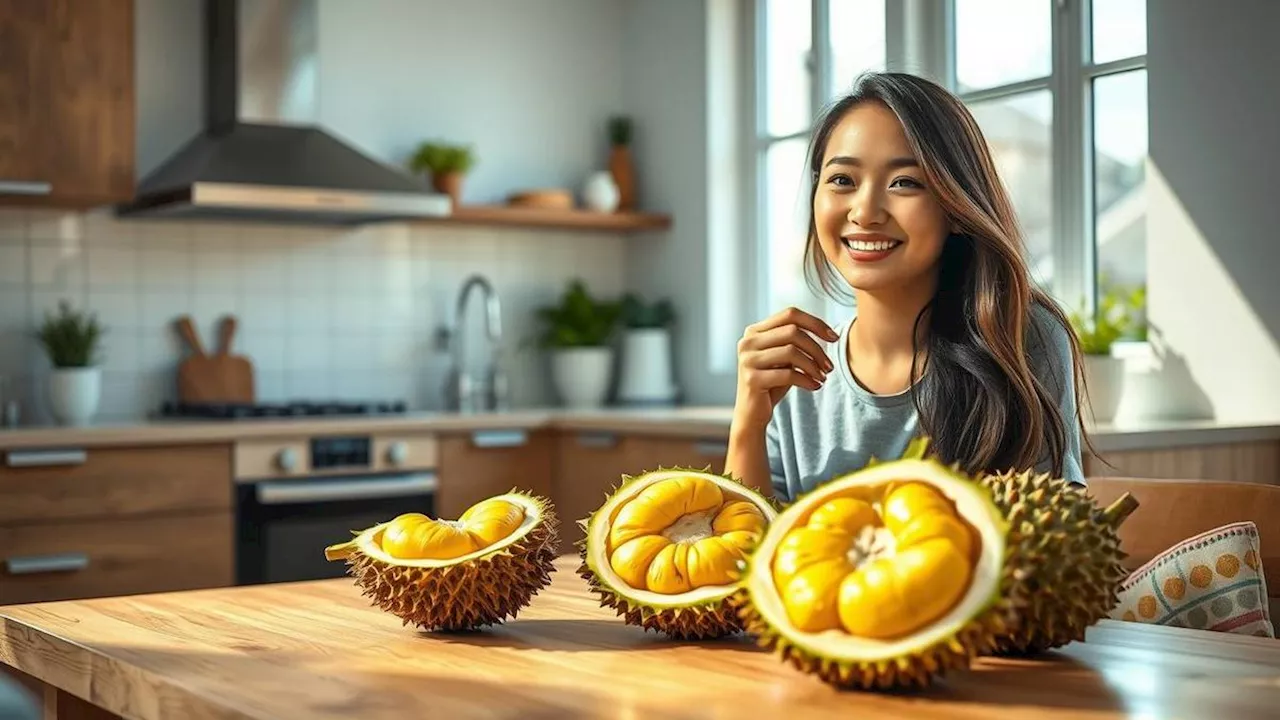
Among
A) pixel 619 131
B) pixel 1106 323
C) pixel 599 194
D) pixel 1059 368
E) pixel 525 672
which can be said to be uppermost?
pixel 619 131

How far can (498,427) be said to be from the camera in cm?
432

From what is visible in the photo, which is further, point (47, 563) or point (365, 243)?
point (365, 243)

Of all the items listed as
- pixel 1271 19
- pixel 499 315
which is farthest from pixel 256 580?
pixel 1271 19

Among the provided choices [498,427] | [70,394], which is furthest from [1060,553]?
[70,394]

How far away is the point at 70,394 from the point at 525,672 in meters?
3.38

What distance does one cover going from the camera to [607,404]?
5.22 meters

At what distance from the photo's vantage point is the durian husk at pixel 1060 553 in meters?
0.99

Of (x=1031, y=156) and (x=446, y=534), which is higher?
(x=1031, y=156)

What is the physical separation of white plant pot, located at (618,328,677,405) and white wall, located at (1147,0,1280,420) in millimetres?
1908

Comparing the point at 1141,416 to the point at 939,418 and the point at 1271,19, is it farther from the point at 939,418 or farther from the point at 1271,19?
the point at 939,418

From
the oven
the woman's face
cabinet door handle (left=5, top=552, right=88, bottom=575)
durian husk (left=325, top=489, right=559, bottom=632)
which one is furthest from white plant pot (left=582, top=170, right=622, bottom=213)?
durian husk (left=325, top=489, right=559, bottom=632)

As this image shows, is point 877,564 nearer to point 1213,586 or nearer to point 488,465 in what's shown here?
point 1213,586

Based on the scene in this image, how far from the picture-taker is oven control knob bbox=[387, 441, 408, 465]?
4117 mm

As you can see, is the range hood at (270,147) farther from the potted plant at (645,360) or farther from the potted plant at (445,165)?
the potted plant at (645,360)
